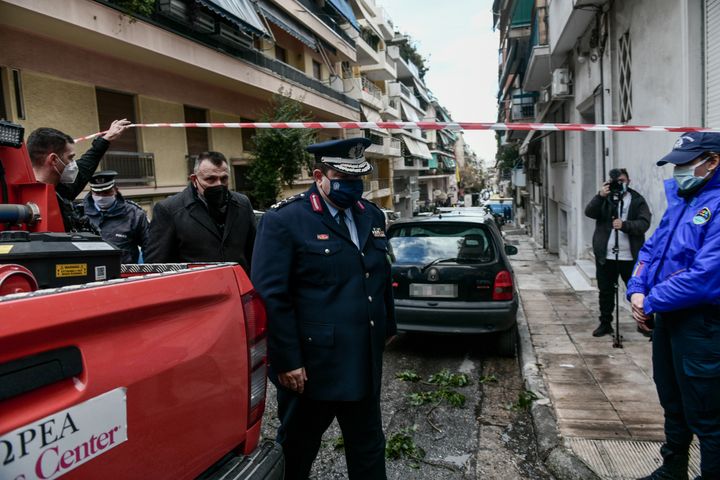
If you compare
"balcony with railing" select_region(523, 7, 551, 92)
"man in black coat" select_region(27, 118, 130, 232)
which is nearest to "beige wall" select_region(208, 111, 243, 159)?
"balcony with railing" select_region(523, 7, 551, 92)

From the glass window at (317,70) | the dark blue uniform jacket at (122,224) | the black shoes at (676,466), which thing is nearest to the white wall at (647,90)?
the black shoes at (676,466)

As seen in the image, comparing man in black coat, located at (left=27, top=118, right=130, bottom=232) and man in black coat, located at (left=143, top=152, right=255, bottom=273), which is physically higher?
man in black coat, located at (left=27, top=118, right=130, bottom=232)

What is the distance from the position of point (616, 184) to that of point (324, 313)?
186 inches

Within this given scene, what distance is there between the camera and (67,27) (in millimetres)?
8945

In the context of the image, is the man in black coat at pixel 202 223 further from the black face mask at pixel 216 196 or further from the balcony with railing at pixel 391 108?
the balcony with railing at pixel 391 108

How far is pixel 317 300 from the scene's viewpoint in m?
2.51

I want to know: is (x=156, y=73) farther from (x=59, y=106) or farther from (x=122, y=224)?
(x=122, y=224)

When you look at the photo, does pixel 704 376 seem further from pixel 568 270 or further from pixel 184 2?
pixel 184 2

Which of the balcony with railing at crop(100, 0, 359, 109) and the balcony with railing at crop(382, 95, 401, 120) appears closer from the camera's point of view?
the balcony with railing at crop(100, 0, 359, 109)

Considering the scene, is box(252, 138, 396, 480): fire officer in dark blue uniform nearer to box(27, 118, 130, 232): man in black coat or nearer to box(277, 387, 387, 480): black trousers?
box(277, 387, 387, 480): black trousers

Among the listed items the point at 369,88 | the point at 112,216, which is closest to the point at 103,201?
the point at 112,216

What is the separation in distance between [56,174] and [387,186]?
36.3 meters

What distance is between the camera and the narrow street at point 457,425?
3467 mm

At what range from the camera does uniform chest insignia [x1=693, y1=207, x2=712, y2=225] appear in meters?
2.56
